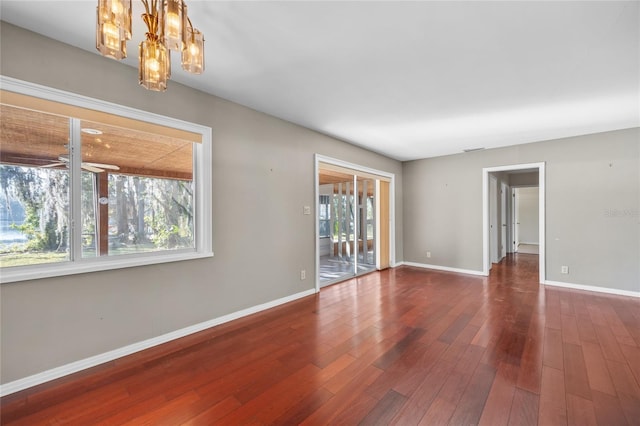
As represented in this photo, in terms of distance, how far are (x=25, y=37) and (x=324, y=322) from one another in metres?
3.48

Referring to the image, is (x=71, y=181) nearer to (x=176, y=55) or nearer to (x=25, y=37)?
(x=25, y=37)

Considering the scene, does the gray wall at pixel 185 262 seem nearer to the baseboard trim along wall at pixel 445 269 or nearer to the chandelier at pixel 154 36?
the chandelier at pixel 154 36

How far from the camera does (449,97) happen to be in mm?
2891

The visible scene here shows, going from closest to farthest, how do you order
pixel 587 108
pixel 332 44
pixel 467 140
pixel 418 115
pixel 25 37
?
pixel 25 37
pixel 332 44
pixel 587 108
pixel 418 115
pixel 467 140

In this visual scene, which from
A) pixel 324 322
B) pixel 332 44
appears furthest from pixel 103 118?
pixel 324 322

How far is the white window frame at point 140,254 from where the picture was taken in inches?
73.3

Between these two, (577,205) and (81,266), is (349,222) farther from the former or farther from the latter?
(81,266)

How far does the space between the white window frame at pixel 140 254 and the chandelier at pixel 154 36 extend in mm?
1205

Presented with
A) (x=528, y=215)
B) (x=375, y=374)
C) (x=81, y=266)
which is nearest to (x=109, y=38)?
(x=81, y=266)

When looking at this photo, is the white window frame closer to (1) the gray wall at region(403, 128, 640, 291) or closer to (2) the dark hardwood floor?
(2) the dark hardwood floor

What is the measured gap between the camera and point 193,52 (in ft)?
4.79

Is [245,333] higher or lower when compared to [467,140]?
lower

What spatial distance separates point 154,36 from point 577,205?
19.3 ft

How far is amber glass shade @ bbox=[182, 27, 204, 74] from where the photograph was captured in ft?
4.71
